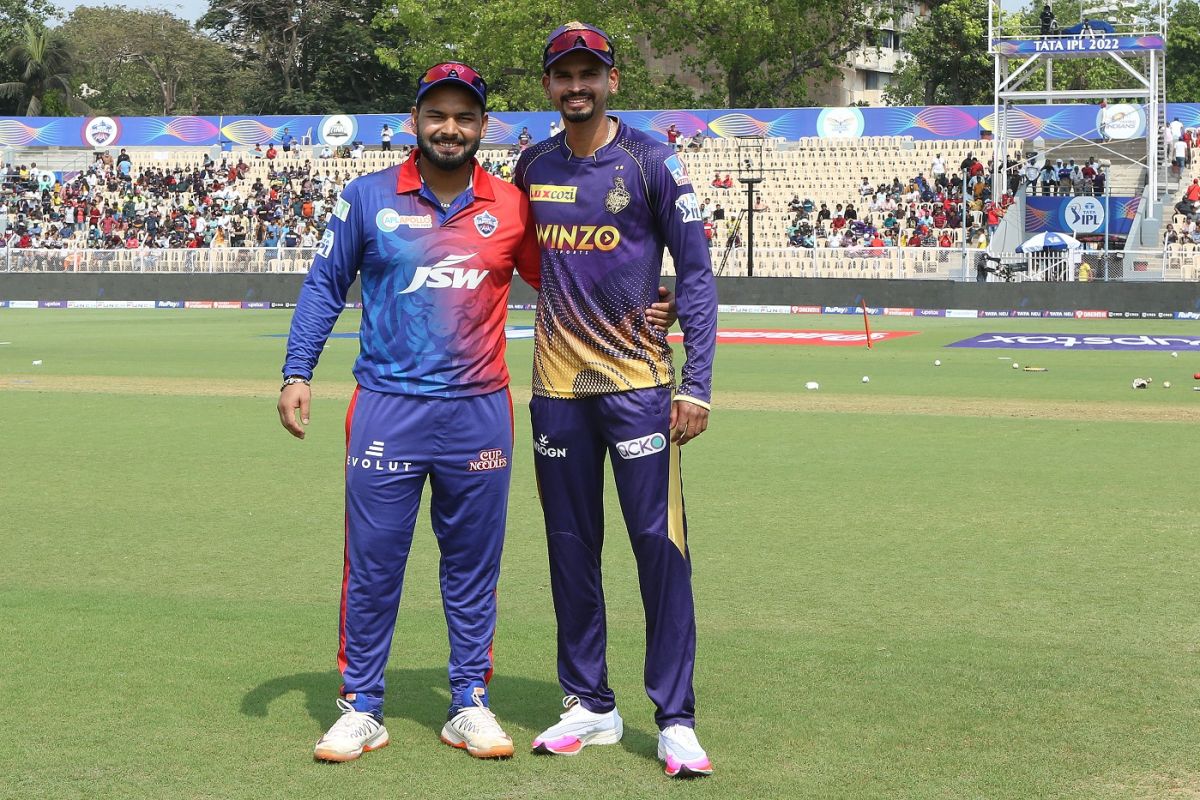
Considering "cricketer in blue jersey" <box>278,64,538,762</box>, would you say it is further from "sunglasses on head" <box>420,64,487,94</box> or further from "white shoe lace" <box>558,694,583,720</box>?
"white shoe lace" <box>558,694,583,720</box>

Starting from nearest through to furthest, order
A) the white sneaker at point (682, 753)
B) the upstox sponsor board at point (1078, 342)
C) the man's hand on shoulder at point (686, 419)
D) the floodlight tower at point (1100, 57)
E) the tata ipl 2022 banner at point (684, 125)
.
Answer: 1. the white sneaker at point (682, 753)
2. the man's hand on shoulder at point (686, 419)
3. the upstox sponsor board at point (1078, 342)
4. the floodlight tower at point (1100, 57)
5. the tata ipl 2022 banner at point (684, 125)

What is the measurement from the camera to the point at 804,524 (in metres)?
9.05

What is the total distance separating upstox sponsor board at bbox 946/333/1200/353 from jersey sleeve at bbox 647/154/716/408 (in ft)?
65.4

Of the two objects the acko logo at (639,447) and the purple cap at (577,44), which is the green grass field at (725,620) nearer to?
the acko logo at (639,447)

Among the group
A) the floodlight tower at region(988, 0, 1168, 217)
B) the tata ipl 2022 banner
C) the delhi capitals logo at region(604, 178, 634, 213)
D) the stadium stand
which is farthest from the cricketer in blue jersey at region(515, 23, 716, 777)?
the tata ipl 2022 banner

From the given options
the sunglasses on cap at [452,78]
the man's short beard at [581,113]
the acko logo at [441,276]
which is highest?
the sunglasses on cap at [452,78]

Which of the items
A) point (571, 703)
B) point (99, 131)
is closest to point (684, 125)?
point (99, 131)

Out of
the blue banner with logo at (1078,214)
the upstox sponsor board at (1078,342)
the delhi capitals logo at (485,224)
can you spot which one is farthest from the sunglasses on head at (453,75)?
the blue banner with logo at (1078,214)

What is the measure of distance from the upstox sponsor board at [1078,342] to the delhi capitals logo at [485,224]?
20097mm

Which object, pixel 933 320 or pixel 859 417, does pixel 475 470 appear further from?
pixel 933 320

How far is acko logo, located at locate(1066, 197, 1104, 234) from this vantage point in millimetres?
43000

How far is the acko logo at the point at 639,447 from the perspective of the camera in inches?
196

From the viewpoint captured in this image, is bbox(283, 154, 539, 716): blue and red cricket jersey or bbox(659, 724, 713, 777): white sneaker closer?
bbox(659, 724, 713, 777): white sneaker

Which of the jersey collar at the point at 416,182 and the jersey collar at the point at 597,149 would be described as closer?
the jersey collar at the point at 597,149
